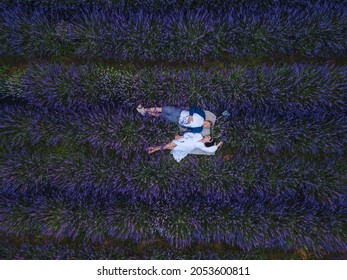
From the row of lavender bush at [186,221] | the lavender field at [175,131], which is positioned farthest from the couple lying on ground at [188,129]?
the row of lavender bush at [186,221]

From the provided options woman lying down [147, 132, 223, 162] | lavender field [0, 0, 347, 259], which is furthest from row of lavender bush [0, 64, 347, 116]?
woman lying down [147, 132, 223, 162]

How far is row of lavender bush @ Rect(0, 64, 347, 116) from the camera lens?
17.5 feet

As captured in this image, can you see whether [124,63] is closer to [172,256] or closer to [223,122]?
[223,122]

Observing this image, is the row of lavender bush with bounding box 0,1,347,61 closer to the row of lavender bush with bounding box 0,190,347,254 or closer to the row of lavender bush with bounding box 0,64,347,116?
the row of lavender bush with bounding box 0,64,347,116

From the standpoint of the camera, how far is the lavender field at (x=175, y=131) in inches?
213

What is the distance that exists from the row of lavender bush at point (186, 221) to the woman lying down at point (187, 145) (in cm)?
88

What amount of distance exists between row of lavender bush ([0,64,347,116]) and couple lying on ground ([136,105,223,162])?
15 centimetres

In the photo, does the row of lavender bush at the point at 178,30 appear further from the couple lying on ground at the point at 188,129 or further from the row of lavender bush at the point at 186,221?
the row of lavender bush at the point at 186,221

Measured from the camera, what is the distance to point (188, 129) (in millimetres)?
5562

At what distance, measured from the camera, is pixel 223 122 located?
5555 millimetres

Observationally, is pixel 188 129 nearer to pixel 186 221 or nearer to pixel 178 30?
pixel 186 221

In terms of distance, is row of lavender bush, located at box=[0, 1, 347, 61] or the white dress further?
the white dress

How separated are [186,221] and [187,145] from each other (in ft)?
4.41

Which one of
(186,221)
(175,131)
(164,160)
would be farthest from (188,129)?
(186,221)
